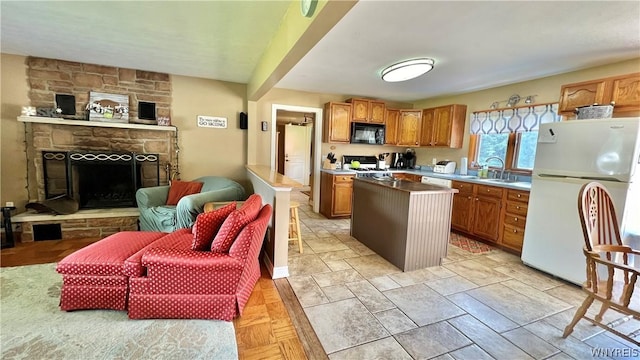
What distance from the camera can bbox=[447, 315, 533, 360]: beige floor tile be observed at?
1.69m

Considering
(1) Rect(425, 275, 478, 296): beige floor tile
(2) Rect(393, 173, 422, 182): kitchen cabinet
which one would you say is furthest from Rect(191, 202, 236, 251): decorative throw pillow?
(2) Rect(393, 173, 422, 182): kitchen cabinet

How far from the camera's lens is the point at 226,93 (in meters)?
4.36

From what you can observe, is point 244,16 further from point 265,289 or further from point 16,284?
point 16,284

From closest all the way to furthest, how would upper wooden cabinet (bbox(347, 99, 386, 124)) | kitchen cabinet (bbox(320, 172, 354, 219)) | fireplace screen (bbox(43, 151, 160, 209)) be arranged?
1. fireplace screen (bbox(43, 151, 160, 209))
2. kitchen cabinet (bbox(320, 172, 354, 219))
3. upper wooden cabinet (bbox(347, 99, 386, 124))

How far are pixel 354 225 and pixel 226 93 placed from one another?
300cm

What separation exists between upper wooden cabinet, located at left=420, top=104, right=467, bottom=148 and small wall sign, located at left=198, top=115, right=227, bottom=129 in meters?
3.74

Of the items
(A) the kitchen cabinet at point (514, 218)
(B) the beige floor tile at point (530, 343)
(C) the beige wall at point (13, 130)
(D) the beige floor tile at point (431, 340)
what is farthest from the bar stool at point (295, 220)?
(C) the beige wall at point (13, 130)

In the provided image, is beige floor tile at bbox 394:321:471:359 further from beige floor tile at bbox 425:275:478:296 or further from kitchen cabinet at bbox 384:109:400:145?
kitchen cabinet at bbox 384:109:400:145

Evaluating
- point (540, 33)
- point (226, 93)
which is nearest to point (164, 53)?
point (226, 93)

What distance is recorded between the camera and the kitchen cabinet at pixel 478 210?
3527 millimetres

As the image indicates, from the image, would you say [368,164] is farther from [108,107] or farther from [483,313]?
[108,107]

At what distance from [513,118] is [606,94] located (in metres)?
1.20

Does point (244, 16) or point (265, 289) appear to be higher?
point (244, 16)

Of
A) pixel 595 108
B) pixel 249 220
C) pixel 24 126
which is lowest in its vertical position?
pixel 249 220
